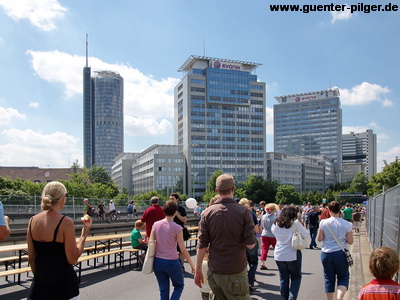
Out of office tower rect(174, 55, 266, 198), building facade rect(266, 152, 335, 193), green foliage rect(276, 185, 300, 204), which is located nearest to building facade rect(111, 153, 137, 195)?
office tower rect(174, 55, 266, 198)

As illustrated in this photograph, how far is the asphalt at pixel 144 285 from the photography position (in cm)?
832

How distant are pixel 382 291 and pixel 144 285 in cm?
677

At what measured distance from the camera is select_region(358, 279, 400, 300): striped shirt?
352cm

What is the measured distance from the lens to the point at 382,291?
354 centimetres

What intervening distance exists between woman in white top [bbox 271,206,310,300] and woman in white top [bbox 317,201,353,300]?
0.36m

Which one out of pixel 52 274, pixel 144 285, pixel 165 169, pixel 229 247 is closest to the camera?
pixel 52 274

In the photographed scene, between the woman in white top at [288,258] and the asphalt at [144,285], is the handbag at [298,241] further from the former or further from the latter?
the asphalt at [144,285]

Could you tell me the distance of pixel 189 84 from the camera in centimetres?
13350

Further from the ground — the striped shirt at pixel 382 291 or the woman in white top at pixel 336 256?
the striped shirt at pixel 382 291

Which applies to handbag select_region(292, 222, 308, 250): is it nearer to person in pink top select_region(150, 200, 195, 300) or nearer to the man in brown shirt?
person in pink top select_region(150, 200, 195, 300)

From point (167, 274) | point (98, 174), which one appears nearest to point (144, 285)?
point (167, 274)

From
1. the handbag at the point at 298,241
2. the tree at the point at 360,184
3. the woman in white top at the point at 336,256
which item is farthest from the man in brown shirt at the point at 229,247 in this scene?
the tree at the point at 360,184

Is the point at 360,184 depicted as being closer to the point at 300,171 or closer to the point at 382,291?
the point at 300,171

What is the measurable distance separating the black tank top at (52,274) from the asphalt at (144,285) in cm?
426
